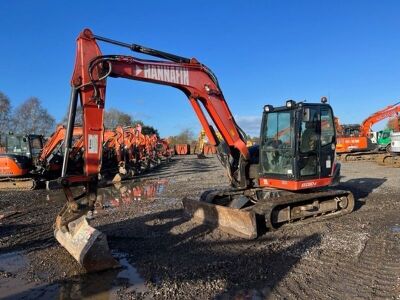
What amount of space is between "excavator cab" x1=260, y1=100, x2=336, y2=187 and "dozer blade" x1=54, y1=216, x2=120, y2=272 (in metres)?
Result: 4.20

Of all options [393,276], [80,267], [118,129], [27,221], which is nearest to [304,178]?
[393,276]

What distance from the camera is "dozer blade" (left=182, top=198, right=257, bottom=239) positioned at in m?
7.60

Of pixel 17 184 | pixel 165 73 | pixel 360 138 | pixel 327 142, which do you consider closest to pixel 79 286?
pixel 165 73

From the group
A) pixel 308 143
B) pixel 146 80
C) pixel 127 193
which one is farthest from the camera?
pixel 127 193

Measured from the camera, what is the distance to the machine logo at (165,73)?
759 cm

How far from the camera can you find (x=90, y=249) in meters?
5.94

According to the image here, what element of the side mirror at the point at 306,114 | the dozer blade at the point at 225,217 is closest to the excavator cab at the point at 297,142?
the side mirror at the point at 306,114

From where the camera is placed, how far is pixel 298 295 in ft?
16.5

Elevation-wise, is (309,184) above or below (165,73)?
below

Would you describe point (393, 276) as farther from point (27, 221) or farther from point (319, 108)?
point (27, 221)

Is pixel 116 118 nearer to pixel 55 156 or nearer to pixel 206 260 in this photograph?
pixel 55 156

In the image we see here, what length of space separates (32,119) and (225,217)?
65412 millimetres

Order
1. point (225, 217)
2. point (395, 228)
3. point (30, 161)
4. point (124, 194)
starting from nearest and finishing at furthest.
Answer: point (225, 217) < point (395, 228) < point (124, 194) < point (30, 161)

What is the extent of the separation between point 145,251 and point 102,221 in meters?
2.68
